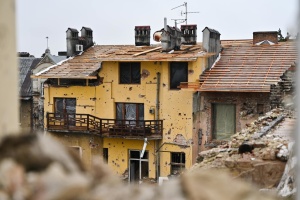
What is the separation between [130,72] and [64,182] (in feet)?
79.6

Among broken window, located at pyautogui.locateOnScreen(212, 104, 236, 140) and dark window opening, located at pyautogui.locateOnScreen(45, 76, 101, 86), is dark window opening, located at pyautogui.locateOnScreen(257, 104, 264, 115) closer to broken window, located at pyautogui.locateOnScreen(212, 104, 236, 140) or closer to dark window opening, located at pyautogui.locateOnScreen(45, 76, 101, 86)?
broken window, located at pyautogui.locateOnScreen(212, 104, 236, 140)

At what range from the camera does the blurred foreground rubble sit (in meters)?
2.11

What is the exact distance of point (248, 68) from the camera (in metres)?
25.0

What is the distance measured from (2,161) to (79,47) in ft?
91.9

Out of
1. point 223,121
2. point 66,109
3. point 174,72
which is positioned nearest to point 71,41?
point 66,109

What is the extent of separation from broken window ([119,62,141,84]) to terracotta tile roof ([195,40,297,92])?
115 inches

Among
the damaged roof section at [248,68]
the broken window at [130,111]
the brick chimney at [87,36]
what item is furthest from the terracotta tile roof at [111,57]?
the broken window at [130,111]

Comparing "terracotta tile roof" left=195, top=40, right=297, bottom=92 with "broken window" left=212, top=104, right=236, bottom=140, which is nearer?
"terracotta tile roof" left=195, top=40, right=297, bottom=92

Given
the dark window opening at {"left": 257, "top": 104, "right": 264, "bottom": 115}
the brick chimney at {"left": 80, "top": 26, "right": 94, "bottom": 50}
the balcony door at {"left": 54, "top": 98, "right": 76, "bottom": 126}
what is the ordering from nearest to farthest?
1. the dark window opening at {"left": 257, "top": 104, "right": 264, "bottom": 115}
2. the balcony door at {"left": 54, "top": 98, "right": 76, "bottom": 126}
3. the brick chimney at {"left": 80, "top": 26, "right": 94, "bottom": 50}

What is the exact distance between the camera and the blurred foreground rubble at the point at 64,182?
83.0 inches

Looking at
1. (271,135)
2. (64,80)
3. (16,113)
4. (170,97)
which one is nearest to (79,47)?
(64,80)

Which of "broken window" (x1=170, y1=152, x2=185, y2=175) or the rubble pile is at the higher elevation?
the rubble pile

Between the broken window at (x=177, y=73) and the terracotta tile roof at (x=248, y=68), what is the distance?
785 millimetres

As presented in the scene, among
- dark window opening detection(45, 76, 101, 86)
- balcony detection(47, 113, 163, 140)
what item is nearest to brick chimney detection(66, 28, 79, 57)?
dark window opening detection(45, 76, 101, 86)
